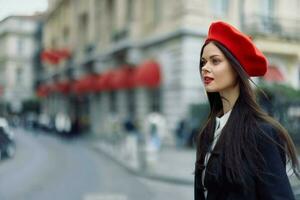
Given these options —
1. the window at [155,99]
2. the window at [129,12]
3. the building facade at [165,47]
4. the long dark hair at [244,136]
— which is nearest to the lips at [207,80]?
the long dark hair at [244,136]

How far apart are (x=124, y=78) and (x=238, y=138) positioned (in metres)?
20.8

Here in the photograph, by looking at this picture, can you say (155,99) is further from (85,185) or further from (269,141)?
(269,141)

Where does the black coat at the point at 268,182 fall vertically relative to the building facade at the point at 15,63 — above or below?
below

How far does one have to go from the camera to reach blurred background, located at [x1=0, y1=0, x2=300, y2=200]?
514cm

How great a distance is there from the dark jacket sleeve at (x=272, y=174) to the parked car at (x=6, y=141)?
4.96 feet

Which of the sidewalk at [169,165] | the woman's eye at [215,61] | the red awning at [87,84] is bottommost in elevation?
the sidewalk at [169,165]

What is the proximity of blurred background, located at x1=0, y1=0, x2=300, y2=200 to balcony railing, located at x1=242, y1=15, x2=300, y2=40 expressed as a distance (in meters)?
0.05

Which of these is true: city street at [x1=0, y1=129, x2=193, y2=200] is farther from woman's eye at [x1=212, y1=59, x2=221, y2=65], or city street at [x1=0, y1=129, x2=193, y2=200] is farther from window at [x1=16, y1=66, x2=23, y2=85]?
woman's eye at [x1=212, y1=59, x2=221, y2=65]

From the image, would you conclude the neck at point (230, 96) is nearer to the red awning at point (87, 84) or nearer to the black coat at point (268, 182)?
the black coat at point (268, 182)

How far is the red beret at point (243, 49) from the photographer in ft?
5.93

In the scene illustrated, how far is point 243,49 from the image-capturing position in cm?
181

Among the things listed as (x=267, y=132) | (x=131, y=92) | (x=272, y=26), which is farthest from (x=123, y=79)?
(x=267, y=132)

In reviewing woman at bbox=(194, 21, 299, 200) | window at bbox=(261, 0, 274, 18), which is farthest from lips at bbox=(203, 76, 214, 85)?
window at bbox=(261, 0, 274, 18)

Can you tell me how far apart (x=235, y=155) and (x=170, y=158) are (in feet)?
43.1
